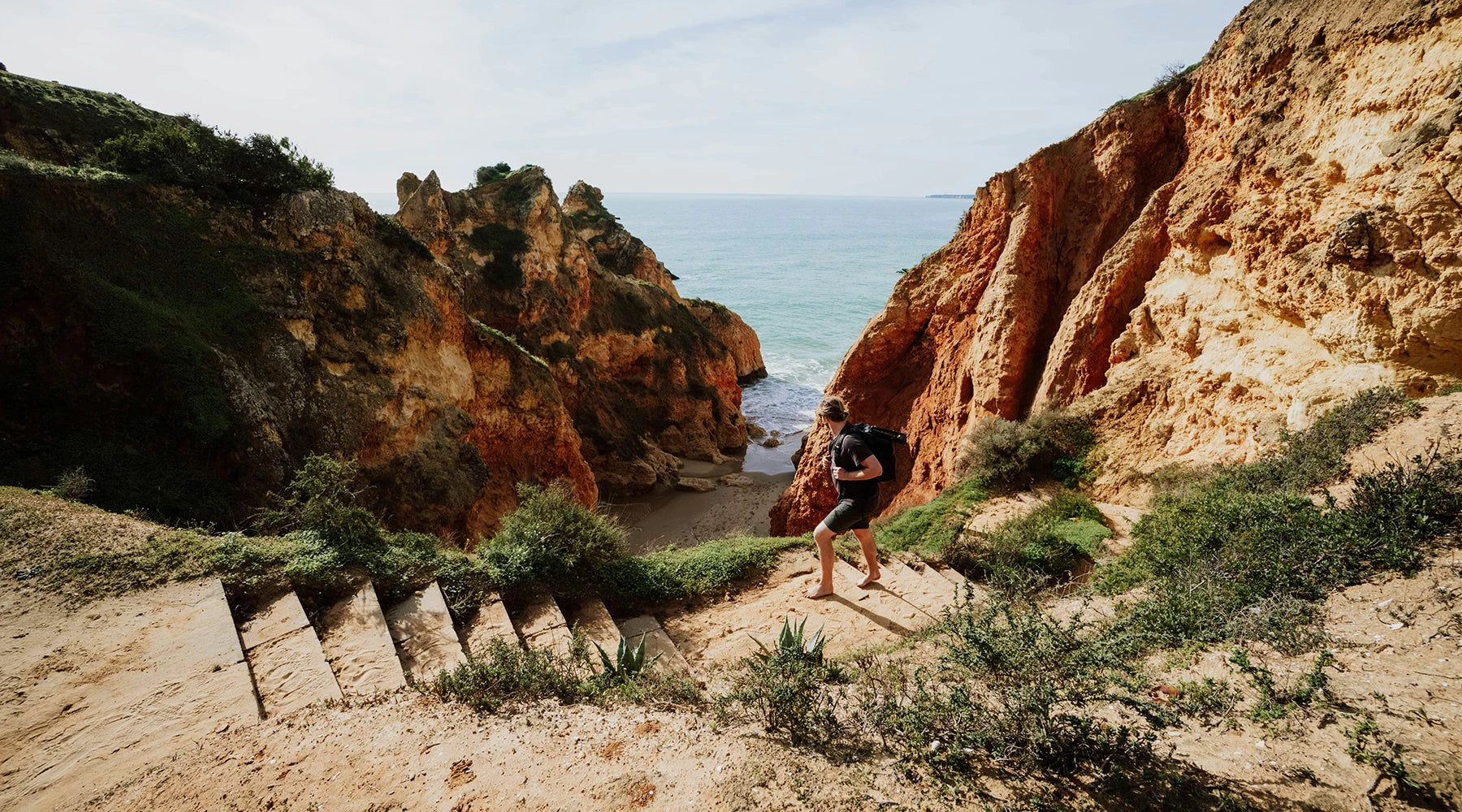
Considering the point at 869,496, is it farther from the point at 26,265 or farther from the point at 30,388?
the point at 26,265

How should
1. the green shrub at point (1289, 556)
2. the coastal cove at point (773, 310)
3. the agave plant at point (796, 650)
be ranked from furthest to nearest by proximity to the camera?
1. the coastal cove at point (773, 310)
2. the green shrub at point (1289, 556)
3. the agave plant at point (796, 650)

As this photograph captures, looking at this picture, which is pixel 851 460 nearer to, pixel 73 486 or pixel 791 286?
pixel 73 486

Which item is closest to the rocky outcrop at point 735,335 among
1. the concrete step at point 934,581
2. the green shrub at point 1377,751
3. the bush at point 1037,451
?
the bush at point 1037,451

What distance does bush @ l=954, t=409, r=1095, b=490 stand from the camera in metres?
9.98

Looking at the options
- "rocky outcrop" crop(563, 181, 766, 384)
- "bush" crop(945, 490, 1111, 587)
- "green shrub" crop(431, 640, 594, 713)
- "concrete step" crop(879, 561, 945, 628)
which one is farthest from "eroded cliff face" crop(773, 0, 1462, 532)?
"rocky outcrop" crop(563, 181, 766, 384)

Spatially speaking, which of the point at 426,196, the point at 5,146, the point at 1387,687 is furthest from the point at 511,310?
the point at 1387,687

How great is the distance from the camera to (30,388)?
324 inches

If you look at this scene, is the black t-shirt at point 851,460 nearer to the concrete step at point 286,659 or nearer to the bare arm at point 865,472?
the bare arm at point 865,472

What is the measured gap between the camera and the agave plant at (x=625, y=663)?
4.84 m

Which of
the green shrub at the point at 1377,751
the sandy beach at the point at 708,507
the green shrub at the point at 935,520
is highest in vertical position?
the green shrub at the point at 1377,751

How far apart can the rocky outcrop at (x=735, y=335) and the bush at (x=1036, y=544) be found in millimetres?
32127

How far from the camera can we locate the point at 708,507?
2266 centimetres

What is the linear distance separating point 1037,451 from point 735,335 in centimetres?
3411

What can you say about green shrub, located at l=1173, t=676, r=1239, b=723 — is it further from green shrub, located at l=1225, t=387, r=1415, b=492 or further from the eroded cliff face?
the eroded cliff face
